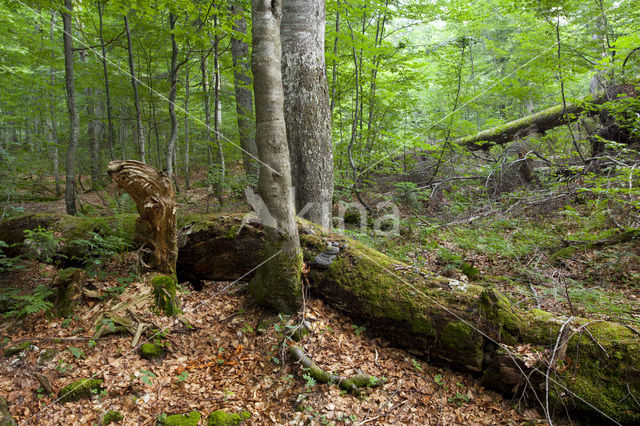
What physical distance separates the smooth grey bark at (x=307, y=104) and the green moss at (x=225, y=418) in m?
2.54

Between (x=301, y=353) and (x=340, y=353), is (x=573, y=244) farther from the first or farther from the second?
(x=301, y=353)

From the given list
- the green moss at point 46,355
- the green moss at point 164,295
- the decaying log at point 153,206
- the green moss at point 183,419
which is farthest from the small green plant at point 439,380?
the green moss at point 46,355

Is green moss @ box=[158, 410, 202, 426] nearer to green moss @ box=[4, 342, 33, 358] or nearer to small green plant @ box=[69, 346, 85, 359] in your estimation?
small green plant @ box=[69, 346, 85, 359]

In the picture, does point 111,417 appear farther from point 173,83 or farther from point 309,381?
point 173,83

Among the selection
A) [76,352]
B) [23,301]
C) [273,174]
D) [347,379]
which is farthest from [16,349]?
[347,379]

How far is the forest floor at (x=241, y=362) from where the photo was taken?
8.16 feet

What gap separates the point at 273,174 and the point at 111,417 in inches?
93.5

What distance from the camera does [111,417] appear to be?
7.81ft

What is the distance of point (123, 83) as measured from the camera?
9.91 metres

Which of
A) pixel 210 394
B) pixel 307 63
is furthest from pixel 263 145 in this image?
pixel 210 394

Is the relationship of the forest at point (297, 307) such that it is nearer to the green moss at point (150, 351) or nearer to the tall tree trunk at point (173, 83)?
the green moss at point (150, 351)

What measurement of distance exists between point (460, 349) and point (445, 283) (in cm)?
64

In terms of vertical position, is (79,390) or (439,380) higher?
(79,390)

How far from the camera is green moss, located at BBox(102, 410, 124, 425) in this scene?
7.72ft
